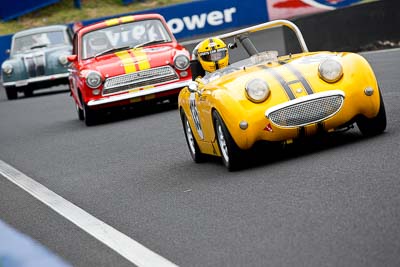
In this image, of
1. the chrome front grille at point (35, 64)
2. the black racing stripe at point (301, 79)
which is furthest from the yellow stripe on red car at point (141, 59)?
the chrome front grille at point (35, 64)

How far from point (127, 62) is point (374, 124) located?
7344 mm

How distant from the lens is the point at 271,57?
941cm

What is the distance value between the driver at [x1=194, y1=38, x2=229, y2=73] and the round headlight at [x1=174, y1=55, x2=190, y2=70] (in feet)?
19.6

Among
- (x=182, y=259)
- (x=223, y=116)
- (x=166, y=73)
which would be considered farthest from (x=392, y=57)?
(x=182, y=259)

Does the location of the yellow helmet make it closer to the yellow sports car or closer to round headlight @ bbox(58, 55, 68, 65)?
the yellow sports car

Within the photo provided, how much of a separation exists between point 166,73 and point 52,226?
8750mm

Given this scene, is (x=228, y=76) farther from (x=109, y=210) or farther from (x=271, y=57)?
(x=109, y=210)

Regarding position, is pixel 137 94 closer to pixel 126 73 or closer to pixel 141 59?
pixel 126 73

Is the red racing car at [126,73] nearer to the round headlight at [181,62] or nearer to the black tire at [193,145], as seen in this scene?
the round headlight at [181,62]

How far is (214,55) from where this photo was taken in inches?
383

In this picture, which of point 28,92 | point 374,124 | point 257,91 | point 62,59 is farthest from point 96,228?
point 28,92

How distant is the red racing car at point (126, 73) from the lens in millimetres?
15719

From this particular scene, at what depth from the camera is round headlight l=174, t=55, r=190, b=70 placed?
1583 cm

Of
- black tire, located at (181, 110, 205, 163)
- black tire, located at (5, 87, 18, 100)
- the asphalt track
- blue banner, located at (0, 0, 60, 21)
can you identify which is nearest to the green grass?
blue banner, located at (0, 0, 60, 21)
